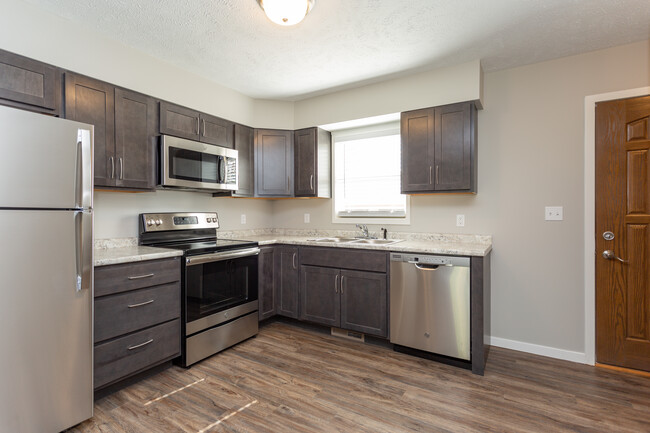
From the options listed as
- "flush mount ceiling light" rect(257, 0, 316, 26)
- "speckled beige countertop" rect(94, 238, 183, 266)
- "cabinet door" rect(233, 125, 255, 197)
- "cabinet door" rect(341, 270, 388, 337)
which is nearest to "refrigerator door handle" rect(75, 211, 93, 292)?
"speckled beige countertop" rect(94, 238, 183, 266)

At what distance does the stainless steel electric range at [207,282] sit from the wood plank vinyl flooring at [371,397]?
0.62 feet

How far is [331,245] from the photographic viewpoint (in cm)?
301

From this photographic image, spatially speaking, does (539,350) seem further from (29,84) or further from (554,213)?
(29,84)

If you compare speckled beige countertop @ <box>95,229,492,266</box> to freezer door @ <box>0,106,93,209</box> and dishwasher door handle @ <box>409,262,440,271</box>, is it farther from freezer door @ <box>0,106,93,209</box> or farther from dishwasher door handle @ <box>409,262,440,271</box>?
freezer door @ <box>0,106,93,209</box>

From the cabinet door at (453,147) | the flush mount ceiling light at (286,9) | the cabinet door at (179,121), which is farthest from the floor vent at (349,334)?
the flush mount ceiling light at (286,9)

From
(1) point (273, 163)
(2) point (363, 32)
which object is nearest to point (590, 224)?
(2) point (363, 32)

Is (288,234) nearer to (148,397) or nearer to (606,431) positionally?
(148,397)

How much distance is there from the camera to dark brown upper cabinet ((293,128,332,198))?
11.8 feet

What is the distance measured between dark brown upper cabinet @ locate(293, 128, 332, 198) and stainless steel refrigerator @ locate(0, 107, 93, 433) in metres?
2.14

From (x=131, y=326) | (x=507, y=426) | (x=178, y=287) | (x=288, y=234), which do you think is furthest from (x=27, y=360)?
(x=288, y=234)

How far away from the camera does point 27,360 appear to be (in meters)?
1.56

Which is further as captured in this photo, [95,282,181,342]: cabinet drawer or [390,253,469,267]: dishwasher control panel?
[390,253,469,267]: dishwasher control panel

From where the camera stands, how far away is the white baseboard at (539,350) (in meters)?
2.60

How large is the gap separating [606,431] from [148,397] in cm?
268
